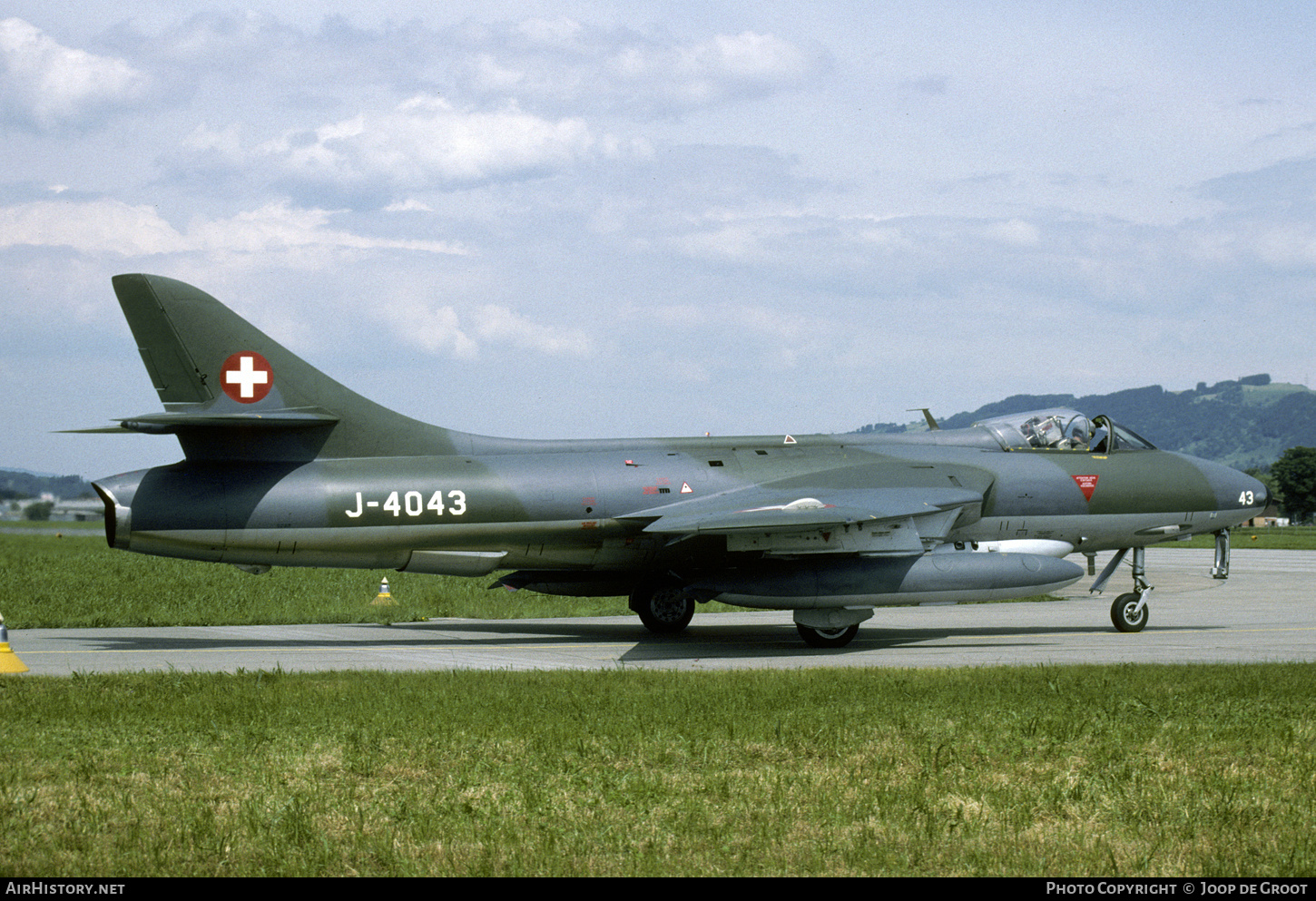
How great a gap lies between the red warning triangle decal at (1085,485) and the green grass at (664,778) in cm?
676

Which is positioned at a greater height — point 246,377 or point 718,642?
point 246,377

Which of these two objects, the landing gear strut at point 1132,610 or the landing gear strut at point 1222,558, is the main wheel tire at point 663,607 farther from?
the landing gear strut at point 1222,558

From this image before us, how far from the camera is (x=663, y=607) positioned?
18844 millimetres

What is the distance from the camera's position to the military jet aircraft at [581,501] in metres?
16.1

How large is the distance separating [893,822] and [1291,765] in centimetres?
319

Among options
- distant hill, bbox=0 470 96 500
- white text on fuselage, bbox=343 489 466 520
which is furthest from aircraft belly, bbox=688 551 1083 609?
distant hill, bbox=0 470 96 500

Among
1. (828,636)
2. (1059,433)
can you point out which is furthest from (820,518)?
(1059,433)

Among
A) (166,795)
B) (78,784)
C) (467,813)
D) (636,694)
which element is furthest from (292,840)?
(636,694)

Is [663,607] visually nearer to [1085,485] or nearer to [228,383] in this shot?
[1085,485]

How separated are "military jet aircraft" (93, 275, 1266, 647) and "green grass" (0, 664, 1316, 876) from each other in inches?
170

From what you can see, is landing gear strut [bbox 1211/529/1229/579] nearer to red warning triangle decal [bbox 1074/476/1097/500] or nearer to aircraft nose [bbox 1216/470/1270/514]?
aircraft nose [bbox 1216/470/1270/514]

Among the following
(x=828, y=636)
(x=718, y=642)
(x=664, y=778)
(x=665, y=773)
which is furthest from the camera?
(x=718, y=642)

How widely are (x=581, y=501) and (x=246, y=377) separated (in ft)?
16.3

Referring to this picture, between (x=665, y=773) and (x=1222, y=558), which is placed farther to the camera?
(x=1222, y=558)
